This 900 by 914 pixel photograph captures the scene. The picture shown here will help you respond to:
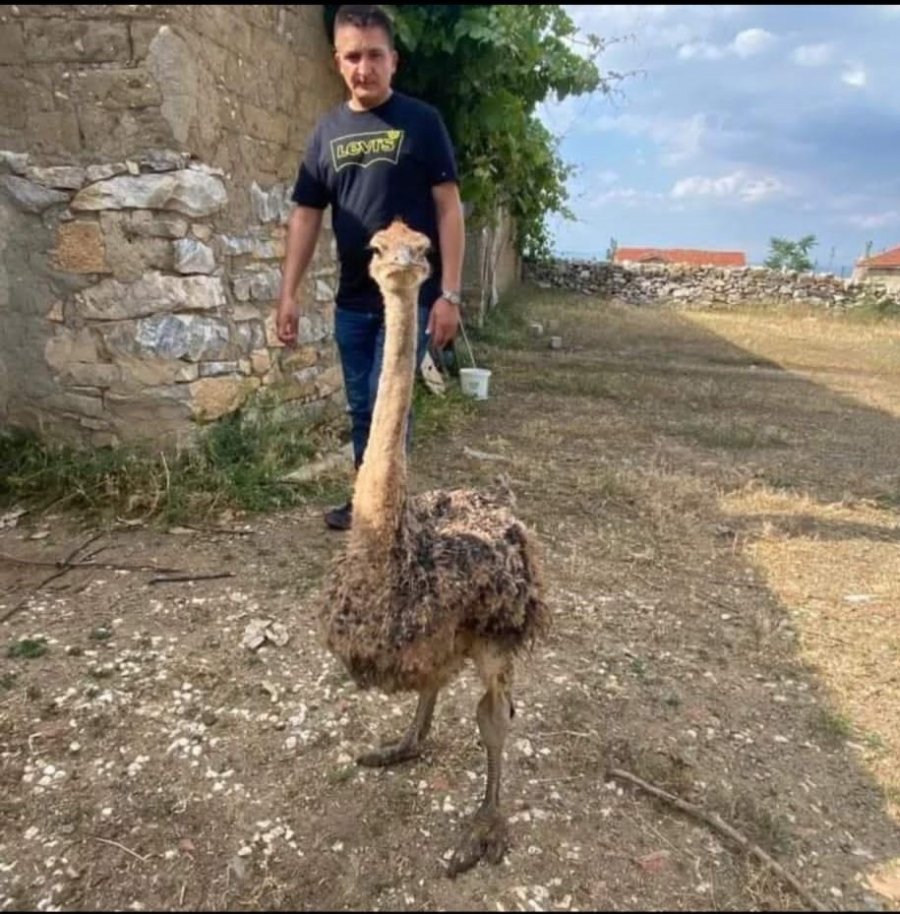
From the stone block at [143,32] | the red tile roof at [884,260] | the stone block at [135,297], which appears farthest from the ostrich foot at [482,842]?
the red tile roof at [884,260]

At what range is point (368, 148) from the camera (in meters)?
3.42

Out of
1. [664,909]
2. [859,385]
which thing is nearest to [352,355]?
[664,909]

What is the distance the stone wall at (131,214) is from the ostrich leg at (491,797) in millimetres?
2804

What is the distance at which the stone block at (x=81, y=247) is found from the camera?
13.6 feet

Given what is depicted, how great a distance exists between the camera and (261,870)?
215cm

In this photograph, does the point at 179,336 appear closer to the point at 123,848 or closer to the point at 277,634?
the point at 277,634

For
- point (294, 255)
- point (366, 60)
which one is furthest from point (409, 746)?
point (366, 60)

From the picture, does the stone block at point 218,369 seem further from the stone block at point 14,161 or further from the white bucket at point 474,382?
the white bucket at point 474,382

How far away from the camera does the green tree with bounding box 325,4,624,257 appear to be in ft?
18.4

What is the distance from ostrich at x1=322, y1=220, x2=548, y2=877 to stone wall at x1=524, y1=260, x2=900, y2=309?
18749mm

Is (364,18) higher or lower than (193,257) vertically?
higher

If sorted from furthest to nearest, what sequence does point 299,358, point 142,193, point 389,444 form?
point 299,358 → point 142,193 → point 389,444

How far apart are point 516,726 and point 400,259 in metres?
1.67

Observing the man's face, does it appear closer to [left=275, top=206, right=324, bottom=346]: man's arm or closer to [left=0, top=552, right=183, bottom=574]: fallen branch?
[left=275, top=206, right=324, bottom=346]: man's arm
